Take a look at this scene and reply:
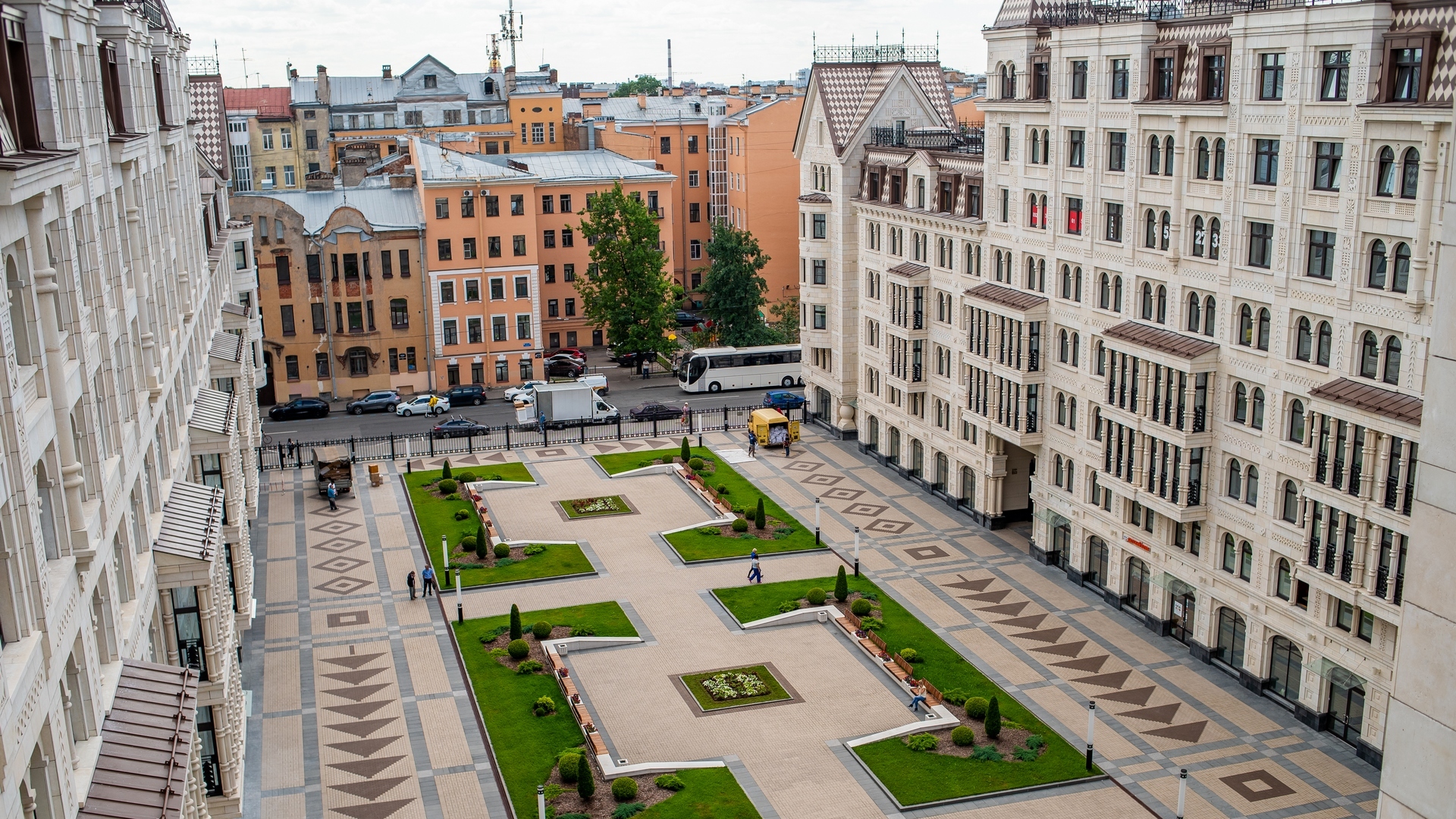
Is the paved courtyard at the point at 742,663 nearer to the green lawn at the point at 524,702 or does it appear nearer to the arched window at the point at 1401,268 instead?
the green lawn at the point at 524,702

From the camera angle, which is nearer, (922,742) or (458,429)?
(922,742)

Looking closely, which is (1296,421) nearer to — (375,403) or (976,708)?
(976,708)

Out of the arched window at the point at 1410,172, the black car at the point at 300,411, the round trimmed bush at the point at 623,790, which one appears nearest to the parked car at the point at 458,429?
the black car at the point at 300,411

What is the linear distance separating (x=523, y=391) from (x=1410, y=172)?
64155 millimetres

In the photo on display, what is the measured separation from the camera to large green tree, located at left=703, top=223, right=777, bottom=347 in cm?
9931

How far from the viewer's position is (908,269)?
69125 mm

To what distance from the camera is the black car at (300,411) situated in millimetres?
87312

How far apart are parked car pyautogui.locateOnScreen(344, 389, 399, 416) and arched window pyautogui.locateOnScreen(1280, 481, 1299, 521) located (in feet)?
206

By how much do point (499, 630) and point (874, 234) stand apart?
115ft

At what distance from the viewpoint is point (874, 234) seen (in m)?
74.7

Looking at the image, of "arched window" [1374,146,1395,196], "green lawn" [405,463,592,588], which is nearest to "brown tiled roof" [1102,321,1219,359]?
"arched window" [1374,146,1395,196]

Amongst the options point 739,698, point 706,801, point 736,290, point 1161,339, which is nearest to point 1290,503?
point 1161,339

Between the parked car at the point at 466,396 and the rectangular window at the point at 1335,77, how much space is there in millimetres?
63629

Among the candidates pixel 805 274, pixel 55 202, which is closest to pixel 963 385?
pixel 805 274
